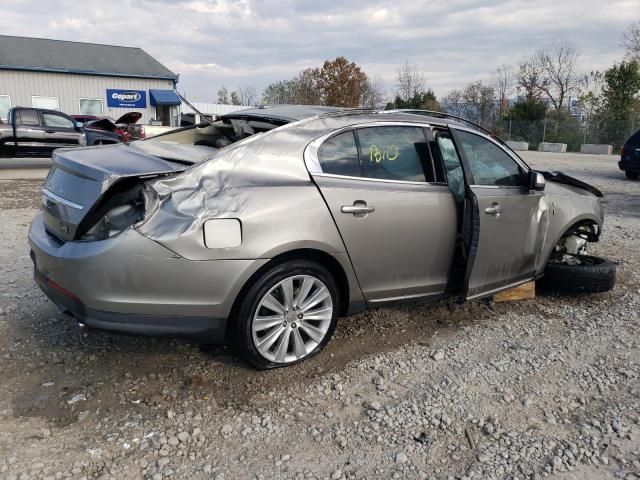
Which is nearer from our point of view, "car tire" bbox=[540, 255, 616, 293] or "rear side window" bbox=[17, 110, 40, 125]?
"car tire" bbox=[540, 255, 616, 293]

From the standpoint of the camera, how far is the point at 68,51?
97.2 ft

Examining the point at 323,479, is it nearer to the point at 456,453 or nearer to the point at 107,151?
the point at 456,453

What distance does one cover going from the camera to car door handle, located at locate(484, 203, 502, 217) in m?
3.89

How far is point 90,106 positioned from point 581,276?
29.4 m

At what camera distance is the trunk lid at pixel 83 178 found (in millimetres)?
2922

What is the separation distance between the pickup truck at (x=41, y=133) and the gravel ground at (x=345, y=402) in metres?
11.6

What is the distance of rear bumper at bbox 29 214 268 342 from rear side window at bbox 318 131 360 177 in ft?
2.72

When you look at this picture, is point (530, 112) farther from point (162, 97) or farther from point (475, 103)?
point (162, 97)

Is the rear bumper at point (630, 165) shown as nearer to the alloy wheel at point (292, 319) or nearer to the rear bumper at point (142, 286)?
the alloy wheel at point (292, 319)

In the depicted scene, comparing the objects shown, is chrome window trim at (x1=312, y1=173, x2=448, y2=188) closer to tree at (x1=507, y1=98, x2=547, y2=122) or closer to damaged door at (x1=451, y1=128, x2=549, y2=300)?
damaged door at (x1=451, y1=128, x2=549, y2=300)

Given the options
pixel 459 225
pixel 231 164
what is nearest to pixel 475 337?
pixel 459 225

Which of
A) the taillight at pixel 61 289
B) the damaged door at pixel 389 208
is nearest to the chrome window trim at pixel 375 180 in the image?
the damaged door at pixel 389 208

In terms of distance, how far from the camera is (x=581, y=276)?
4.64m

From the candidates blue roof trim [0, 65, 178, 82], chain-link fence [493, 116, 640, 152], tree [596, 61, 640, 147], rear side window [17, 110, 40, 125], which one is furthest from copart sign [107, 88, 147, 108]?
tree [596, 61, 640, 147]
